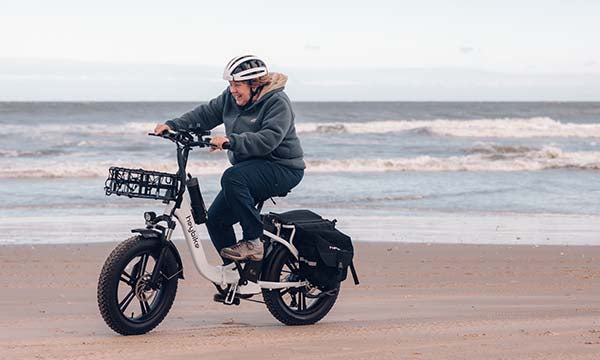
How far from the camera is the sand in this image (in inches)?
203

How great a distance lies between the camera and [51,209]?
14148 millimetres

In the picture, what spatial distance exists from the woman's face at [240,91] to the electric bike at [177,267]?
→ 277 mm

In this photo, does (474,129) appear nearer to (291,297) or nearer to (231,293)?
(291,297)

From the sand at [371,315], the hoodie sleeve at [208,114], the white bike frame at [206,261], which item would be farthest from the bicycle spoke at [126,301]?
the hoodie sleeve at [208,114]

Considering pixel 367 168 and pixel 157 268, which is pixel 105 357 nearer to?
pixel 157 268

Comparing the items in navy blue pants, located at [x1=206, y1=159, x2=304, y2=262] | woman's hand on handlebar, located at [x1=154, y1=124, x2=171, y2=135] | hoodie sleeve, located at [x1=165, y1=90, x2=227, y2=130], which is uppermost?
hoodie sleeve, located at [x1=165, y1=90, x2=227, y2=130]

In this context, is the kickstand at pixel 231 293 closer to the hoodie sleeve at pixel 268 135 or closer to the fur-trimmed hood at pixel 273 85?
the hoodie sleeve at pixel 268 135

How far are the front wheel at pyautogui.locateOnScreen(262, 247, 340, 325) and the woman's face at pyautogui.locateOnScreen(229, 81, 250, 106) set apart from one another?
95 cm

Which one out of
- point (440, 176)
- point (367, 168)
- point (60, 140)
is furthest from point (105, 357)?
point (60, 140)

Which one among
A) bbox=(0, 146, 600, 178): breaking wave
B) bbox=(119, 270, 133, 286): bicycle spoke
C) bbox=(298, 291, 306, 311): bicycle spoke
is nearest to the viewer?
bbox=(119, 270, 133, 286): bicycle spoke

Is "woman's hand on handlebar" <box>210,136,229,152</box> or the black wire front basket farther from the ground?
"woman's hand on handlebar" <box>210,136,229,152</box>

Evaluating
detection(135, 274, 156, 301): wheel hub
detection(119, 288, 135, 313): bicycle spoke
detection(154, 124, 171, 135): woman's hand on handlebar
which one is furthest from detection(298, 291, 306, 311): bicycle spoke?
detection(154, 124, 171, 135): woman's hand on handlebar

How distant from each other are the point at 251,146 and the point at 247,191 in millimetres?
297

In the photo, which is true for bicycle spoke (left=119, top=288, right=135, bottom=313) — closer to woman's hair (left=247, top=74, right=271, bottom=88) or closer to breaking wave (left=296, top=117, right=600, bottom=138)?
woman's hair (left=247, top=74, right=271, bottom=88)
